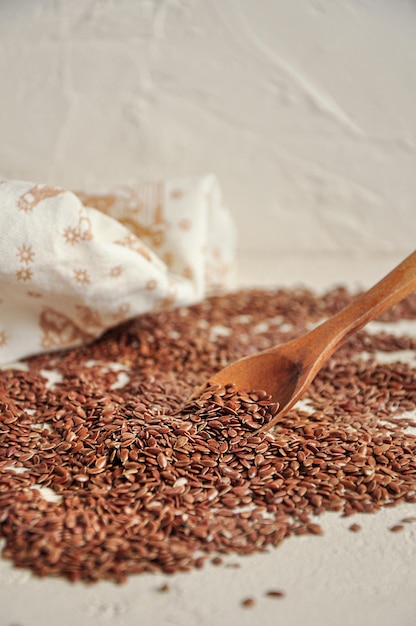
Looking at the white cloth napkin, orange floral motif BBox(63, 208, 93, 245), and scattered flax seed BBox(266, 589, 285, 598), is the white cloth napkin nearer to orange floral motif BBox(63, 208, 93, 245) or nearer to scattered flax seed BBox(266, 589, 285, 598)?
orange floral motif BBox(63, 208, 93, 245)

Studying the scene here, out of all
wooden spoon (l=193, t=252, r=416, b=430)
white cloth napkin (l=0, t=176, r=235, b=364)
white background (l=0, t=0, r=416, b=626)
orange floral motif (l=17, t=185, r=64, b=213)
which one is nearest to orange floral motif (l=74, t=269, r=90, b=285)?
white cloth napkin (l=0, t=176, r=235, b=364)

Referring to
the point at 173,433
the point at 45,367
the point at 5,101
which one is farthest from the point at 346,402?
the point at 5,101

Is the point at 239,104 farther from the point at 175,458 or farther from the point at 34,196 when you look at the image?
the point at 175,458

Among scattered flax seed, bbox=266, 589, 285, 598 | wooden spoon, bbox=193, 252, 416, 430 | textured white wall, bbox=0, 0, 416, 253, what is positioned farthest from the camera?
textured white wall, bbox=0, 0, 416, 253

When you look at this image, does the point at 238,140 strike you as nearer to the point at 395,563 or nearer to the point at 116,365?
the point at 116,365

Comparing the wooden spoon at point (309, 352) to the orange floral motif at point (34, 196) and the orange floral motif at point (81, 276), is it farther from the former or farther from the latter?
the orange floral motif at point (34, 196)

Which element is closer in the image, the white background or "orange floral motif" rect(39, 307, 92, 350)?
"orange floral motif" rect(39, 307, 92, 350)

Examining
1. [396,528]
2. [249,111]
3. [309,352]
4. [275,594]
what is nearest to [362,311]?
[309,352]
